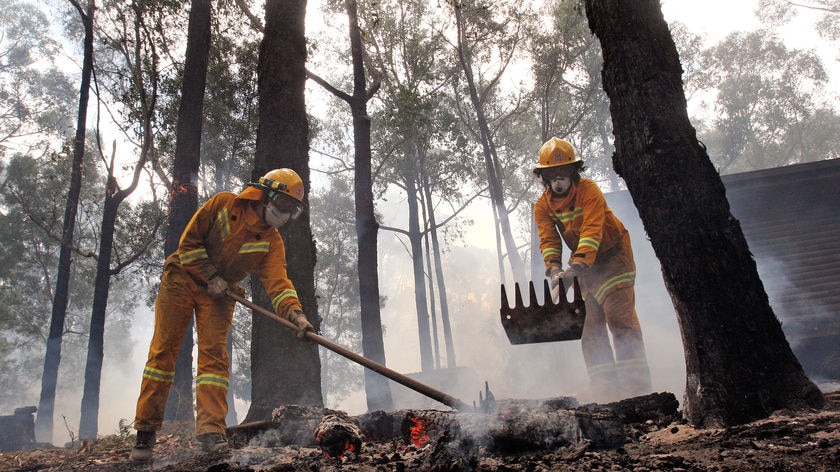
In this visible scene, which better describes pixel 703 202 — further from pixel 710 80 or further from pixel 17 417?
pixel 710 80

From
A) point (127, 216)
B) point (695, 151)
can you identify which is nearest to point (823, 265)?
point (695, 151)

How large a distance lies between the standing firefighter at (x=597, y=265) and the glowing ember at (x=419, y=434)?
→ 1705mm

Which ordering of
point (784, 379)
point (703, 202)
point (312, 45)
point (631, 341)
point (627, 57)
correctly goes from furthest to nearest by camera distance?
point (312, 45), point (631, 341), point (627, 57), point (703, 202), point (784, 379)

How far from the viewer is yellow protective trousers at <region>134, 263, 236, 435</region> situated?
3709 millimetres

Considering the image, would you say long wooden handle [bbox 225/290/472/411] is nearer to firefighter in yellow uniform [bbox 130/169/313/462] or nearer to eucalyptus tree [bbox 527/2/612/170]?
firefighter in yellow uniform [bbox 130/169/313/462]

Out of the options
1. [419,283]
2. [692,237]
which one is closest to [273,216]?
[692,237]

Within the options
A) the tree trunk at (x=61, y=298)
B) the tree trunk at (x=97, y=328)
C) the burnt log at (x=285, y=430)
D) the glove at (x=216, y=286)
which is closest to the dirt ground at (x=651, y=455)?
the burnt log at (x=285, y=430)

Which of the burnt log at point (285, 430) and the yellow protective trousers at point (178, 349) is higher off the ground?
the yellow protective trousers at point (178, 349)

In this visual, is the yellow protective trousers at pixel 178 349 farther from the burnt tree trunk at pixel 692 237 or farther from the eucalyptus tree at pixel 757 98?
the eucalyptus tree at pixel 757 98

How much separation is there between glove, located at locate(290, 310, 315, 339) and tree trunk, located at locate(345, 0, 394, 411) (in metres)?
6.25

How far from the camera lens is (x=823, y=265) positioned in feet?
33.9

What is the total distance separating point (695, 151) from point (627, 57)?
762 millimetres

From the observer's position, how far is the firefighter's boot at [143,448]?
370 centimetres

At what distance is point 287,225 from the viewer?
16.8 ft
